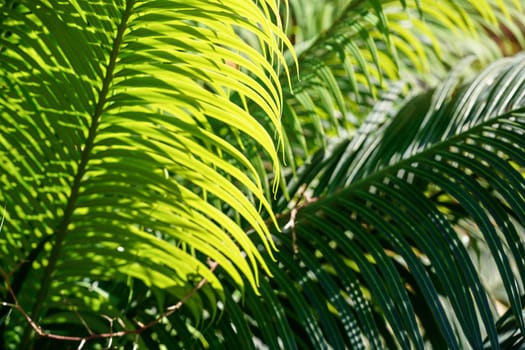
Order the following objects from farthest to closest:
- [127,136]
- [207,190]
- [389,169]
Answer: [389,169]
[207,190]
[127,136]

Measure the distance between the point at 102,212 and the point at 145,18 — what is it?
28 cm

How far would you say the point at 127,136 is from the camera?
3.44ft

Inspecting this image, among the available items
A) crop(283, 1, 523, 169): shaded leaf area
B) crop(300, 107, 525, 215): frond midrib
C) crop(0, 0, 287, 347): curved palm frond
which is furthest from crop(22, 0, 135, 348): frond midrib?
crop(300, 107, 525, 215): frond midrib

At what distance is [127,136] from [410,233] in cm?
40

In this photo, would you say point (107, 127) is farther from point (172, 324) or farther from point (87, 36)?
point (172, 324)

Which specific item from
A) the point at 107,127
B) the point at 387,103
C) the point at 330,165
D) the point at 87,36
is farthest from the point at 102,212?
the point at 387,103

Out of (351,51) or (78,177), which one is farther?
(351,51)

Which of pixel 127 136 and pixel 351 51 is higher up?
pixel 351 51

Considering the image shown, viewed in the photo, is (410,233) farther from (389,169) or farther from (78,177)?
(78,177)

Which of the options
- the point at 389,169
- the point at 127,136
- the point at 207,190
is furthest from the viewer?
the point at 389,169

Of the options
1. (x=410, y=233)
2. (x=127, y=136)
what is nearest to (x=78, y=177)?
(x=127, y=136)

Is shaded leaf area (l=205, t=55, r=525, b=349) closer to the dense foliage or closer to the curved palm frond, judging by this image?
the dense foliage

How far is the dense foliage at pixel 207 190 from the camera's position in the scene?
0.97 metres

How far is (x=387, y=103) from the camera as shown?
158cm
